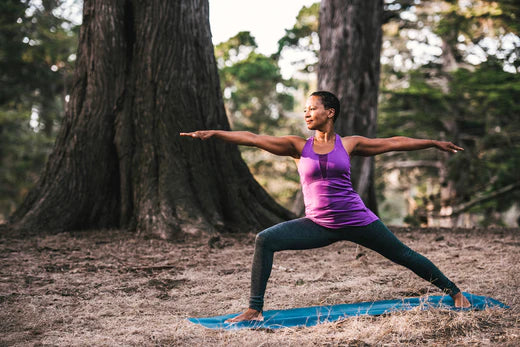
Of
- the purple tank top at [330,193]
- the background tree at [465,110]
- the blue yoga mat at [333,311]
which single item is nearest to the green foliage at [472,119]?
the background tree at [465,110]

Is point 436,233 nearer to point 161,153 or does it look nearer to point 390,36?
point 161,153

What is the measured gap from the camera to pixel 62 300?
13.9 ft

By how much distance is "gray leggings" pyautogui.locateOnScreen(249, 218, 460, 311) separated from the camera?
11.5ft

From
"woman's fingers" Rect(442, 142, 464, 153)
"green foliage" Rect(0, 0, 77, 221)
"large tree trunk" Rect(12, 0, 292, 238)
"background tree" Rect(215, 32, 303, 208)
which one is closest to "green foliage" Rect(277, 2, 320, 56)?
"background tree" Rect(215, 32, 303, 208)

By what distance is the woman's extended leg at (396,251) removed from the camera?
3631 millimetres

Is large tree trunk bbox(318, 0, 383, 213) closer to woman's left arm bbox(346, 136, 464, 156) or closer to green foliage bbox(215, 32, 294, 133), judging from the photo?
woman's left arm bbox(346, 136, 464, 156)

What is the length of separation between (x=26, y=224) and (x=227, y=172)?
10.1 feet

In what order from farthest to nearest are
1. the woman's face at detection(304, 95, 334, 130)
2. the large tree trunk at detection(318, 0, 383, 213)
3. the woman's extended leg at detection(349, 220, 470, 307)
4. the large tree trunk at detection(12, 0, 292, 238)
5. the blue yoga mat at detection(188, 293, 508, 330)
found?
the large tree trunk at detection(318, 0, 383, 213) < the large tree trunk at detection(12, 0, 292, 238) < the woman's face at detection(304, 95, 334, 130) < the woman's extended leg at detection(349, 220, 470, 307) < the blue yoga mat at detection(188, 293, 508, 330)

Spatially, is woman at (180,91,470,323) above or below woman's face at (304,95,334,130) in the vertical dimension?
below

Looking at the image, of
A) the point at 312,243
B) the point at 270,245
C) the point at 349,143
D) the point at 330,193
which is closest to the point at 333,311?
the point at 312,243

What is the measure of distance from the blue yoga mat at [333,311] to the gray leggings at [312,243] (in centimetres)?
16

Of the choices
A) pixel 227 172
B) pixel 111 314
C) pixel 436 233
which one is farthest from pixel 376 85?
pixel 111 314

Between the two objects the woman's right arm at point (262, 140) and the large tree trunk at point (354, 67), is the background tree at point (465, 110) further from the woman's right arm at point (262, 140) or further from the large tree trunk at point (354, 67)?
the woman's right arm at point (262, 140)

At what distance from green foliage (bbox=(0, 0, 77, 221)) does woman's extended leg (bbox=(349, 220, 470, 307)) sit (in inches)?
652
